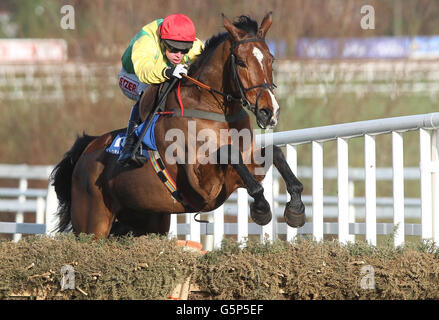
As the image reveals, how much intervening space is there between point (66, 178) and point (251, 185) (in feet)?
7.48

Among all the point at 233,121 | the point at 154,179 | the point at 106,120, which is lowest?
the point at 154,179

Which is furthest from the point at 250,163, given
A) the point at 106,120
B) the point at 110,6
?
the point at 110,6

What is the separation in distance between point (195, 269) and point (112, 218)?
253cm

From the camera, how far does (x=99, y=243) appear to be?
3980mm

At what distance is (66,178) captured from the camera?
654 cm

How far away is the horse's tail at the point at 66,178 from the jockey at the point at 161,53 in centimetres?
102

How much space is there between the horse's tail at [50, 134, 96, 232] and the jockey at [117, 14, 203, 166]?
1.02 metres

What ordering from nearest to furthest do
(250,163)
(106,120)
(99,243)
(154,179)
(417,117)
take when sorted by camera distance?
(99,243) → (417,117) → (250,163) → (154,179) → (106,120)

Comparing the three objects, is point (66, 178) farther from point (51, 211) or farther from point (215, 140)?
point (215, 140)

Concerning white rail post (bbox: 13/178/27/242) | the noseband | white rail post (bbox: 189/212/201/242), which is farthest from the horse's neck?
white rail post (bbox: 13/178/27/242)

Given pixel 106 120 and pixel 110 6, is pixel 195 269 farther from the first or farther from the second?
pixel 110 6

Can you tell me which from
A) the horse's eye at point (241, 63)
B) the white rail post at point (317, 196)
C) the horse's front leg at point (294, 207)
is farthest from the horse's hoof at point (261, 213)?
the horse's eye at point (241, 63)

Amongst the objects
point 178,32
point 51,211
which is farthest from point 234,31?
point 51,211
